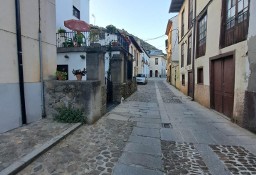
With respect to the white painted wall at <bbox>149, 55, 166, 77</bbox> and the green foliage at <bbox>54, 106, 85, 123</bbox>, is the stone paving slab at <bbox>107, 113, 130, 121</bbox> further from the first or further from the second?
the white painted wall at <bbox>149, 55, 166, 77</bbox>

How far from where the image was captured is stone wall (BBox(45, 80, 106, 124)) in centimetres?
614

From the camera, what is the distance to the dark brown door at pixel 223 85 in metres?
7.25

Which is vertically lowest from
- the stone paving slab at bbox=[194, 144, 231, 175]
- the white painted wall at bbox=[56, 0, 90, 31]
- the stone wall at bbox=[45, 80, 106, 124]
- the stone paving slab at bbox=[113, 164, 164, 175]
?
the stone paving slab at bbox=[194, 144, 231, 175]

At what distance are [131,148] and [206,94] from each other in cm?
665

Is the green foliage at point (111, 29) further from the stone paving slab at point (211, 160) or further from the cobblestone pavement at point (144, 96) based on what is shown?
the stone paving slab at point (211, 160)

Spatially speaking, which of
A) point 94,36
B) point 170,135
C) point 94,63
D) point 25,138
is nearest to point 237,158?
point 170,135

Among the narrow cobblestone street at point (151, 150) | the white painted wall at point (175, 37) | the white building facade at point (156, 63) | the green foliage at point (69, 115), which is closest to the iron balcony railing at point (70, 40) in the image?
the green foliage at point (69, 115)

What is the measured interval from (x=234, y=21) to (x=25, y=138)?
24.1 ft

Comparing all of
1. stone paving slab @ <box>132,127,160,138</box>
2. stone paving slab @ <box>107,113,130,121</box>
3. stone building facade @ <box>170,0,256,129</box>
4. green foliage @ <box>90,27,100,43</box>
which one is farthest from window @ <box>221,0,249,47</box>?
green foliage @ <box>90,27,100,43</box>

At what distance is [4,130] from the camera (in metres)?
4.89

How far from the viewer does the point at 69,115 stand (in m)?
6.14

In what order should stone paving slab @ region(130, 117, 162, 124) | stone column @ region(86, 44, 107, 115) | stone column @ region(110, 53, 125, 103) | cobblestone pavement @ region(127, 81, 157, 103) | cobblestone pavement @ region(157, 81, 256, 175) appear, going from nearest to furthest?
1. cobblestone pavement @ region(157, 81, 256, 175)
2. stone paving slab @ region(130, 117, 162, 124)
3. stone column @ region(86, 44, 107, 115)
4. stone column @ region(110, 53, 125, 103)
5. cobblestone pavement @ region(127, 81, 157, 103)

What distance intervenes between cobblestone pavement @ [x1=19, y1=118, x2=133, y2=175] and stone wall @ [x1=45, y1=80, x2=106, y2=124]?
2.31ft

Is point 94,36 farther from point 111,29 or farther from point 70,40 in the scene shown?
point 111,29
